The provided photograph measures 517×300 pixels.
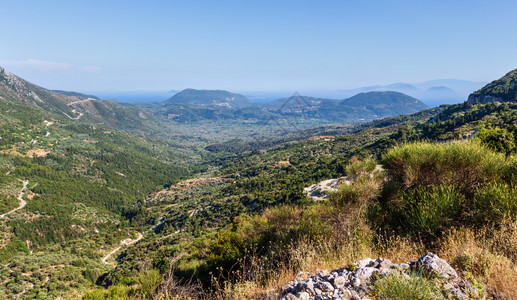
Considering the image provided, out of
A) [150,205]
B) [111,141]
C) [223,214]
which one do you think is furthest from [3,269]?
[111,141]

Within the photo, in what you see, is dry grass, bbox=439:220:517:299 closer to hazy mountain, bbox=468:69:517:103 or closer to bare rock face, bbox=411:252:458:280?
bare rock face, bbox=411:252:458:280

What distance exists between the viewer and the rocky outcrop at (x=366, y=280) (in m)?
3.25

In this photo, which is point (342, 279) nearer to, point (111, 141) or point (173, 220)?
point (173, 220)

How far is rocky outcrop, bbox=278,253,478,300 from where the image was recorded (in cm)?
325

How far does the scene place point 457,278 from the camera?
11.1ft

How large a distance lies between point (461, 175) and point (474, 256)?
3.62 metres

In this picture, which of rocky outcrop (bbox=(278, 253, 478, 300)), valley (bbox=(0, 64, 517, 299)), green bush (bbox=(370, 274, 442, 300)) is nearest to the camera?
green bush (bbox=(370, 274, 442, 300))

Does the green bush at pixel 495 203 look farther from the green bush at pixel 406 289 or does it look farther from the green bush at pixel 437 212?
the green bush at pixel 406 289

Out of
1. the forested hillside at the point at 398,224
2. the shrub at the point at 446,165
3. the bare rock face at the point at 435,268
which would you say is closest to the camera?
the bare rock face at the point at 435,268

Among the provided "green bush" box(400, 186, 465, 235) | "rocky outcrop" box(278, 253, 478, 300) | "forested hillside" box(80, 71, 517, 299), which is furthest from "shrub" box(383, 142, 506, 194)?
"rocky outcrop" box(278, 253, 478, 300)

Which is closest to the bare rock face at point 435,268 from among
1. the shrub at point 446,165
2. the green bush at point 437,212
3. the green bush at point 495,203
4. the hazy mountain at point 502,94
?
the green bush at point 437,212

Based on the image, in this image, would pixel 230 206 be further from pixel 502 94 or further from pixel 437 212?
pixel 502 94

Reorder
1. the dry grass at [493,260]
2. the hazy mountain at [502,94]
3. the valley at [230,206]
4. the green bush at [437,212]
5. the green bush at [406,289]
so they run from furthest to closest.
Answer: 1. the hazy mountain at [502,94]
2. the valley at [230,206]
3. the green bush at [437,212]
4. the dry grass at [493,260]
5. the green bush at [406,289]

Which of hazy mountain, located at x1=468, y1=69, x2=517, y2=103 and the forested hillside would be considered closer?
the forested hillside
